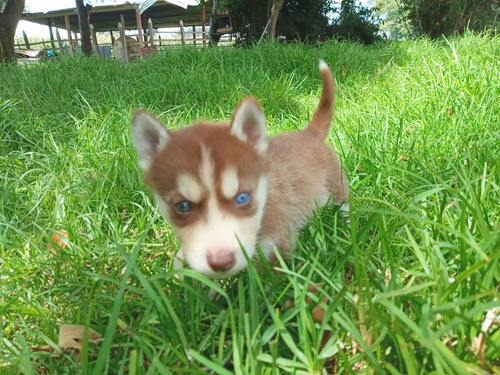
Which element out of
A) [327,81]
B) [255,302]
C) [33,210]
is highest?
[327,81]

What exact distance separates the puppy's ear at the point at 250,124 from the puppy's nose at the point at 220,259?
64cm

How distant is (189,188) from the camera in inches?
61.2

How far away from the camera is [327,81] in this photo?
8.95 feet

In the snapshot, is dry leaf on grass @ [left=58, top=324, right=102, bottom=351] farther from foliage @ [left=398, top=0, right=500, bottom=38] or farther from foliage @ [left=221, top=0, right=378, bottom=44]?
foliage @ [left=221, top=0, right=378, bottom=44]

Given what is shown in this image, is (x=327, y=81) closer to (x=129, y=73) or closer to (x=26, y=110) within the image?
(x=26, y=110)

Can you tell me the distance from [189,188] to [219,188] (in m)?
0.12

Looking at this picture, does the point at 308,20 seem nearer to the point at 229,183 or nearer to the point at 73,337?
the point at 229,183

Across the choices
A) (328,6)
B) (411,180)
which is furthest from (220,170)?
(328,6)

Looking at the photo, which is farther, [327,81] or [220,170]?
[327,81]

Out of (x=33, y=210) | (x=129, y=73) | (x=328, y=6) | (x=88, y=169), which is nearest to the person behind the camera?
(x=33, y=210)

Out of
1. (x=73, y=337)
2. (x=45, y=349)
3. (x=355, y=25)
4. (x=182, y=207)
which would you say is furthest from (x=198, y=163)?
(x=355, y=25)

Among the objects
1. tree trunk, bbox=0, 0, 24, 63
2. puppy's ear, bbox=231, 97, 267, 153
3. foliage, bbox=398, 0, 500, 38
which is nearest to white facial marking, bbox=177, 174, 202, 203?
puppy's ear, bbox=231, 97, 267, 153

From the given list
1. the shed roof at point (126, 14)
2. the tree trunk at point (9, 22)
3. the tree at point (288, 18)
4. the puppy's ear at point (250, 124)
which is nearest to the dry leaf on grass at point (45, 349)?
the puppy's ear at point (250, 124)

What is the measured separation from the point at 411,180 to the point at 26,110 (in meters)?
4.62
